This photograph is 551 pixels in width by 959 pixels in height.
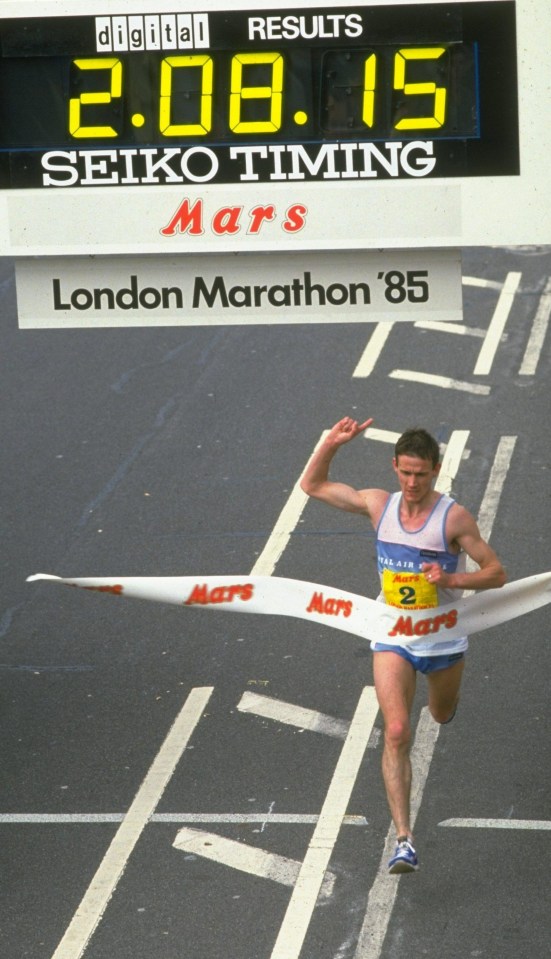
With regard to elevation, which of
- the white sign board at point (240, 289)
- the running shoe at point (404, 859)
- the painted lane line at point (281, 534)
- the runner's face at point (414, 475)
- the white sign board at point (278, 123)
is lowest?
the painted lane line at point (281, 534)

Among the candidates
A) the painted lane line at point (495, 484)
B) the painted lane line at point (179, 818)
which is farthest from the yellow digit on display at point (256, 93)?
the painted lane line at point (495, 484)

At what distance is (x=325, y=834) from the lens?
8.81 m

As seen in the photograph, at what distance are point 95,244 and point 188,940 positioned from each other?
12.6 feet

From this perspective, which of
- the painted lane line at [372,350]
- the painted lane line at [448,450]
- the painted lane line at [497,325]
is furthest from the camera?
the painted lane line at [497,325]

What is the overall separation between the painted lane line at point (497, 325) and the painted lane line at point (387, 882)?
302 inches

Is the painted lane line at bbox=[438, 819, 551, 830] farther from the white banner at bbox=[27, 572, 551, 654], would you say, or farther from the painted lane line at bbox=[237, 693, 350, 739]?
the painted lane line at bbox=[237, 693, 350, 739]

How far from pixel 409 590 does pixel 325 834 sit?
60.2 inches

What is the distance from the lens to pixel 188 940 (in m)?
7.87

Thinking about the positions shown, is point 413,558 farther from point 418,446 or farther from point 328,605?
point 328,605

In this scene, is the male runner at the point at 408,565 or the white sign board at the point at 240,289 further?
the white sign board at the point at 240,289

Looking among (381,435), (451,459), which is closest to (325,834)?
(451,459)

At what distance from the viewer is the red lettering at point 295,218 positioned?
902cm

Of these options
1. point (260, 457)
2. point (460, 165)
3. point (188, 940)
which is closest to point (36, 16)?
point (460, 165)

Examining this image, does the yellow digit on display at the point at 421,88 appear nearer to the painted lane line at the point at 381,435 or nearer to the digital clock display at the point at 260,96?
the digital clock display at the point at 260,96
